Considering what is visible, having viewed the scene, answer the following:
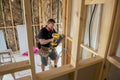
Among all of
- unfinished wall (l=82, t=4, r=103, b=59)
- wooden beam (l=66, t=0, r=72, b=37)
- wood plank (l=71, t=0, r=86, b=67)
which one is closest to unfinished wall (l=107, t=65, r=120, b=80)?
unfinished wall (l=82, t=4, r=103, b=59)

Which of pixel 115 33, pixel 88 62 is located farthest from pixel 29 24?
pixel 115 33

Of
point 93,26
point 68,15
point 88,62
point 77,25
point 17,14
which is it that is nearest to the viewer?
point 77,25

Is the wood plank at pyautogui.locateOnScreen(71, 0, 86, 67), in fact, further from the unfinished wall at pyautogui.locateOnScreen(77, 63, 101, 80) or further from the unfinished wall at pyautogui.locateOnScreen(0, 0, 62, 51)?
the unfinished wall at pyautogui.locateOnScreen(0, 0, 62, 51)

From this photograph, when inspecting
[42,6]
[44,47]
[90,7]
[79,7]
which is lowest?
[44,47]

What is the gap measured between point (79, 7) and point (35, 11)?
4.36 meters

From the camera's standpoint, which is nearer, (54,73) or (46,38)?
(54,73)

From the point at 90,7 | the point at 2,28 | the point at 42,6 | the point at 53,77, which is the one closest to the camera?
the point at 53,77

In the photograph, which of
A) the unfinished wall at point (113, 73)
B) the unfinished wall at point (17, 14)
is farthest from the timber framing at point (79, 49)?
the unfinished wall at point (17, 14)

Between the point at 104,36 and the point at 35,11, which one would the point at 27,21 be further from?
the point at 35,11

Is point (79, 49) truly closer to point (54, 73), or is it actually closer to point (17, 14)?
point (54, 73)

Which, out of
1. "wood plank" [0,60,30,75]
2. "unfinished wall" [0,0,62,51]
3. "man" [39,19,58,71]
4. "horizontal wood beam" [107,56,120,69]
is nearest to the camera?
"wood plank" [0,60,30,75]

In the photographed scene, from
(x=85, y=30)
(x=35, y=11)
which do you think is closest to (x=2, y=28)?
(x=35, y=11)

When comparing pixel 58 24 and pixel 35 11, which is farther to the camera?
pixel 58 24

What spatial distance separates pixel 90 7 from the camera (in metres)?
1.75
